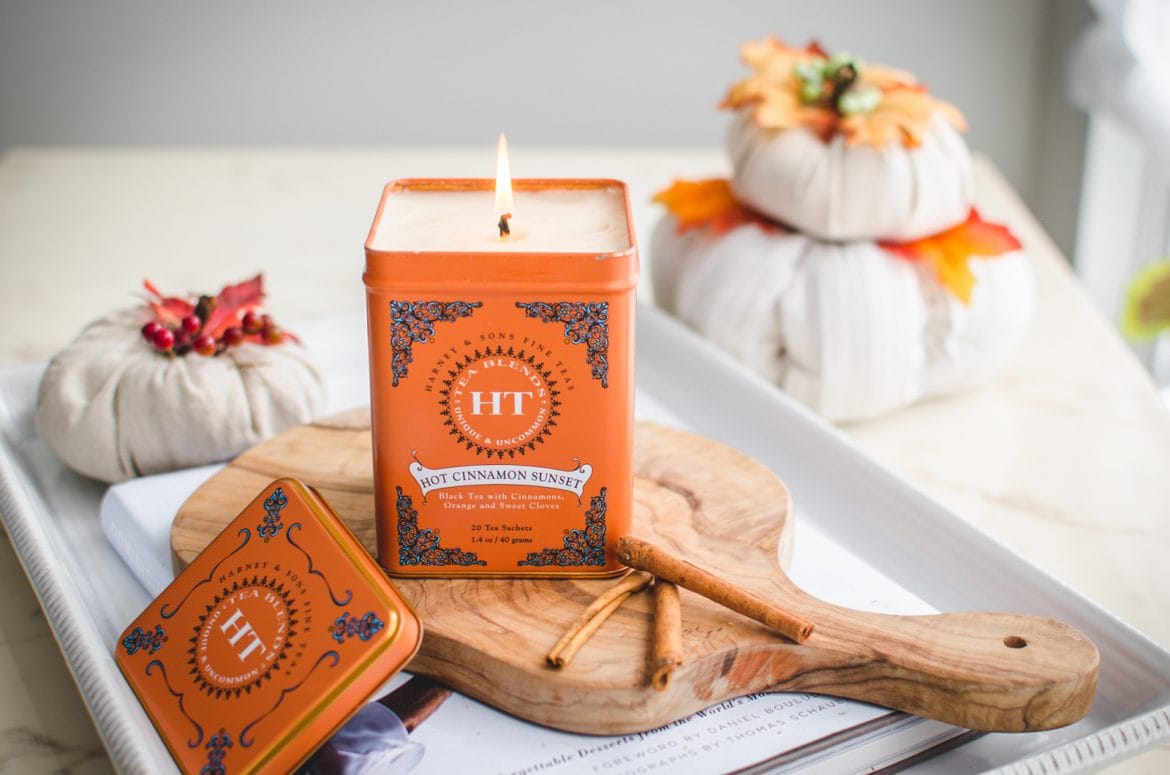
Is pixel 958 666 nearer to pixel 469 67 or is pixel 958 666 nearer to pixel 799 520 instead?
pixel 799 520

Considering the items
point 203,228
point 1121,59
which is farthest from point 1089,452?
point 203,228

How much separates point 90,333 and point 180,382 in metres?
0.11

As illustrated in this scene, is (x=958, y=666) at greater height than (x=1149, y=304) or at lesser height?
lesser

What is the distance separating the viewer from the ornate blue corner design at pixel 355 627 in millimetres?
578

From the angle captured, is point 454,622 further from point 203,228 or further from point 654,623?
point 203,228

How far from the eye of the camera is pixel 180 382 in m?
0.89

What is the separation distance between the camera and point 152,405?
0.88 m

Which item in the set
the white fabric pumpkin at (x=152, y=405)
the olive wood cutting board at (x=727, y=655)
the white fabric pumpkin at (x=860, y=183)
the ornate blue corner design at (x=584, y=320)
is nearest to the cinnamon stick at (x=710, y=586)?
the olive wood cutting board at (x=727, y=655)

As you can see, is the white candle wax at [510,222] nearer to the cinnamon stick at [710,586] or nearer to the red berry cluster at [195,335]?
the cinnamon stick at [710,586]

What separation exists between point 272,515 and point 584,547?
0.18m

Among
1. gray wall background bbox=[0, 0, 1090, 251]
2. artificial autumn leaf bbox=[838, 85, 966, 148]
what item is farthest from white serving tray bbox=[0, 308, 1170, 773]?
gray wall background bbox=[0, 0, 1090, 251]

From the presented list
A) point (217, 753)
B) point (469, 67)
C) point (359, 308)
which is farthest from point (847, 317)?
point (469, 67)

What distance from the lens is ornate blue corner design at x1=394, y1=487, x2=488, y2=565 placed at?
2.23 ft

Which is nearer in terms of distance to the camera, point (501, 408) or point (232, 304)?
point (501, 408)
